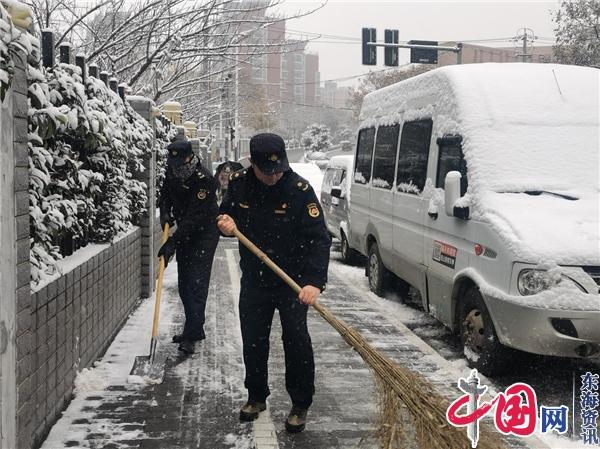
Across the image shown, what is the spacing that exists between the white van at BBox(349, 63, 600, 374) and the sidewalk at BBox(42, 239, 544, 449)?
2.30ft

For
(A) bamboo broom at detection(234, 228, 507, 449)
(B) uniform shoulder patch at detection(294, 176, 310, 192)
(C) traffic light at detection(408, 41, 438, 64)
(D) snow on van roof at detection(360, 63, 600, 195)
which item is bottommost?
(A) bamboo broom at detection(234, 228, 507, 449)

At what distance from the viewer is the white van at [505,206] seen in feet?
15.4

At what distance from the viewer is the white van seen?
4.69 m

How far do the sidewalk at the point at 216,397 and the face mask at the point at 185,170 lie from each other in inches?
61.1

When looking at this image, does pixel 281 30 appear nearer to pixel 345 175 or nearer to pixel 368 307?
pixel 345 175

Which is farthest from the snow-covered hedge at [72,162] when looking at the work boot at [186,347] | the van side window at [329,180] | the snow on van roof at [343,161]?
the van side window at [329,180]

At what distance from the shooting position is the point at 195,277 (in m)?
6.02

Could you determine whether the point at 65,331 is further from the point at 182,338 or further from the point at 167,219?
the point at 167,219

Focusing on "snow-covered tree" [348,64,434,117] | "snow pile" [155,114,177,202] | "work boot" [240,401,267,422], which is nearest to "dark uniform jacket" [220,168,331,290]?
"work boot" [240,401,267,422]

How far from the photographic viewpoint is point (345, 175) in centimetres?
1276

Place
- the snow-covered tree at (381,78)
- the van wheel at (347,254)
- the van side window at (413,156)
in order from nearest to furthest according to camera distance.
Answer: the van side window at (413,156) → the van wheel at (347,254) → the snow-covered tree at (381,78)

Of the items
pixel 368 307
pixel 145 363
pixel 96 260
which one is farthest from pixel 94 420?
pixel 368 307

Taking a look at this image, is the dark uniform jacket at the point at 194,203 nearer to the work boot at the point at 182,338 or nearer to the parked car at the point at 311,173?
the work boot at the point at 182,338

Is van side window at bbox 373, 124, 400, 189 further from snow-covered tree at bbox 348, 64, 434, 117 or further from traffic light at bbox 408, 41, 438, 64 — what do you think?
snow-covered tree at bbox 348, 64, 434, 117
